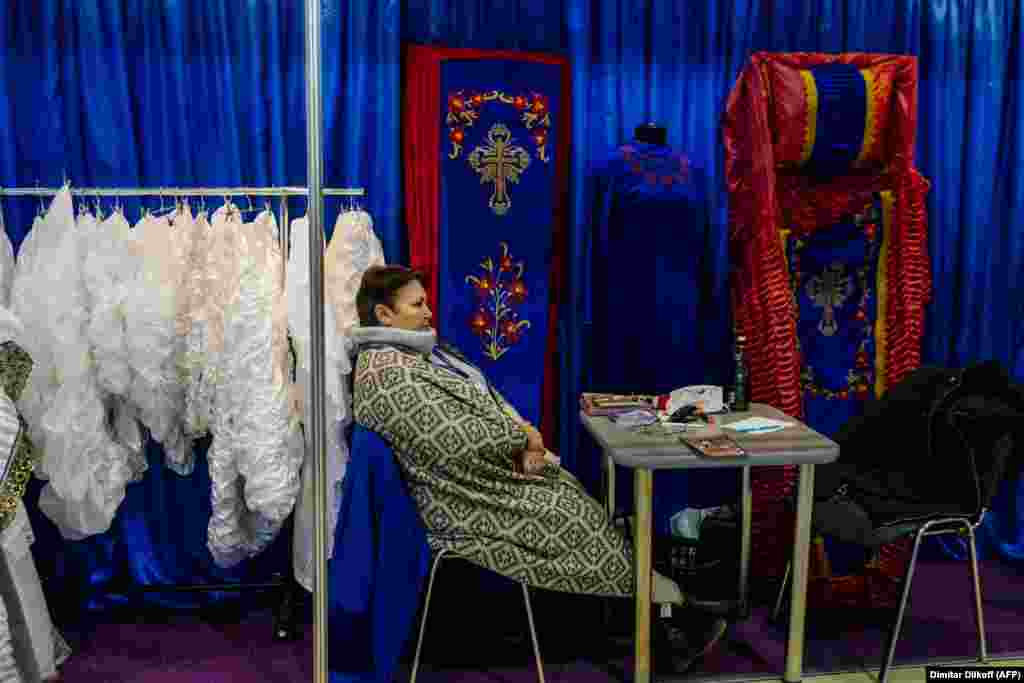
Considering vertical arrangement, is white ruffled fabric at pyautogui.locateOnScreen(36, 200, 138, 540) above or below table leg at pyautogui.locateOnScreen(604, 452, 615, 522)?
above

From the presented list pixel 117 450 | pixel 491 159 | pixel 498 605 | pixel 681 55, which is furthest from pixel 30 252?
pixel 681 55

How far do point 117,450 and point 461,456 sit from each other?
107 centimetres

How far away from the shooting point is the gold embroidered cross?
10.4 feet

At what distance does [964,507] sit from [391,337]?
1675mm

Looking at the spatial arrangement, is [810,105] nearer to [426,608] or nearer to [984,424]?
A: [984,424]

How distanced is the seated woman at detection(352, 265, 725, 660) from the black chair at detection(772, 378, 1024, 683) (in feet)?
1.90

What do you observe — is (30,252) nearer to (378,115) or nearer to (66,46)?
(66,46)

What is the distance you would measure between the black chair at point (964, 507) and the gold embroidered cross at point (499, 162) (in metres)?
1.41

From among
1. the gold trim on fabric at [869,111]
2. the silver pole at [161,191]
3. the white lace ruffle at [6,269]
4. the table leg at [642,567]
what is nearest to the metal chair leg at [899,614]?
the table leg at [642,567]

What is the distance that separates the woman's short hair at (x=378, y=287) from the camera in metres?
2.70

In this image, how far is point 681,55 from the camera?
337cm

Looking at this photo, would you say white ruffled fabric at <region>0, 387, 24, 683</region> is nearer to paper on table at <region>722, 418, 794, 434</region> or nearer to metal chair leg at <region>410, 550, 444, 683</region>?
metal chair leg at <region>410, 550, 444, 683</region>

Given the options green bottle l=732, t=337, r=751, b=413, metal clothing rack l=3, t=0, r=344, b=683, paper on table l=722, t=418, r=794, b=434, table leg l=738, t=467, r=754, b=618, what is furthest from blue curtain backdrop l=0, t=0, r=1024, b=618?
metal clothing rack l=3, t=0, r=344, b=683

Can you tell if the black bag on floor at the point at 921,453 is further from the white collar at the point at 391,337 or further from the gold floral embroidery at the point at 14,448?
the gold floral embroidery at the point at 14,448
